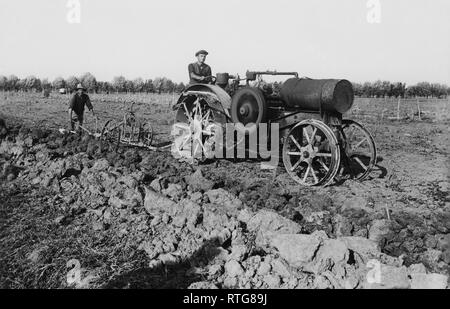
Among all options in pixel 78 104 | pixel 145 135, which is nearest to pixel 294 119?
pixel 145 135

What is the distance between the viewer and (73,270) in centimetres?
420

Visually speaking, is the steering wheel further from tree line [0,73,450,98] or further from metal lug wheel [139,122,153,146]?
tree line [0,73,450,98]

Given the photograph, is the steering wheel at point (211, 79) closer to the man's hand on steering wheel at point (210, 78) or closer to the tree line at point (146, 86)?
the man's hand on steering wheel at point (210, 78)

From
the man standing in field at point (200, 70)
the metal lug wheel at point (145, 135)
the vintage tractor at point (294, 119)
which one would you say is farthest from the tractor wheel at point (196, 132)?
the metal lug wheel at point (145, 135)

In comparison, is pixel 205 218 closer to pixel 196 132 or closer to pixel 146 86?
pixel 196 132

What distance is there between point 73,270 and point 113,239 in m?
0.75

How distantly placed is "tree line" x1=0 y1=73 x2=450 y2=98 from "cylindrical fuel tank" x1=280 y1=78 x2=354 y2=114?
56.8 metres

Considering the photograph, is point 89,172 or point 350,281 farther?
point 89,172

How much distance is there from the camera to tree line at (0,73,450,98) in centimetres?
6462

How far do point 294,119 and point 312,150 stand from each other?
0.62m

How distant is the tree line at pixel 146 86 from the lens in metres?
64.6
